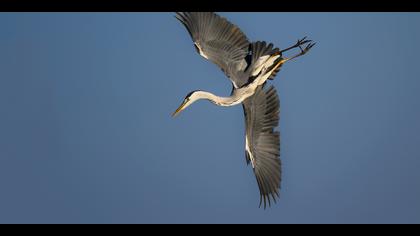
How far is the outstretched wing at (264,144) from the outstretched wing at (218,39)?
75 centimetres

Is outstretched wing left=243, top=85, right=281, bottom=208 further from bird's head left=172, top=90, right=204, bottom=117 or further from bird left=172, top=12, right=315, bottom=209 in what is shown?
bird's head left=172, top=90, right=204, bottom=117

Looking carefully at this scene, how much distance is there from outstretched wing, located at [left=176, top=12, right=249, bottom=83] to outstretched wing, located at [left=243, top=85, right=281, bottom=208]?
29.6 inches

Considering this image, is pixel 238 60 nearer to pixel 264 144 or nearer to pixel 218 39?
pixel 218 39

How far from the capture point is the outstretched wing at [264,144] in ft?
Result: 34.0

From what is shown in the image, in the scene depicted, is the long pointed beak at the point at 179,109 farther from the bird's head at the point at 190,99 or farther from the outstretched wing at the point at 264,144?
the outstretched wing at the point at 264,144

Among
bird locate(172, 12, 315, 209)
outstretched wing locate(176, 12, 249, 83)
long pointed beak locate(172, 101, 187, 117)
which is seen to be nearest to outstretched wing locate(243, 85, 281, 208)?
bird locate(172, 12, 315, 209)

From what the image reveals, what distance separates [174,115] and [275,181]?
2021mm

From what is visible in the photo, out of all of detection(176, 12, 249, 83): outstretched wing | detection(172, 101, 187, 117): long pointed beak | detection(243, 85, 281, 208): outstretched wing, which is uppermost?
detection(176, 12, 249, 83): outstretched wing

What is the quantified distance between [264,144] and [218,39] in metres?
1.94

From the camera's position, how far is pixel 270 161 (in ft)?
34.5

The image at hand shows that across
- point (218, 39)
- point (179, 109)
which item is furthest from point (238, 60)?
point (179, 109)

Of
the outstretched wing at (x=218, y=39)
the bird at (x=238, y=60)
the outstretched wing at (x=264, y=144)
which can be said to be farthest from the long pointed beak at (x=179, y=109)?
the outstretched wing at (x=264, y=144)

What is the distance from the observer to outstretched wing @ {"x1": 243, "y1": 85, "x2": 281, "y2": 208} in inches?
408

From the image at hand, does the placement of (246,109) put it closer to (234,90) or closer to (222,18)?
(234,90)
